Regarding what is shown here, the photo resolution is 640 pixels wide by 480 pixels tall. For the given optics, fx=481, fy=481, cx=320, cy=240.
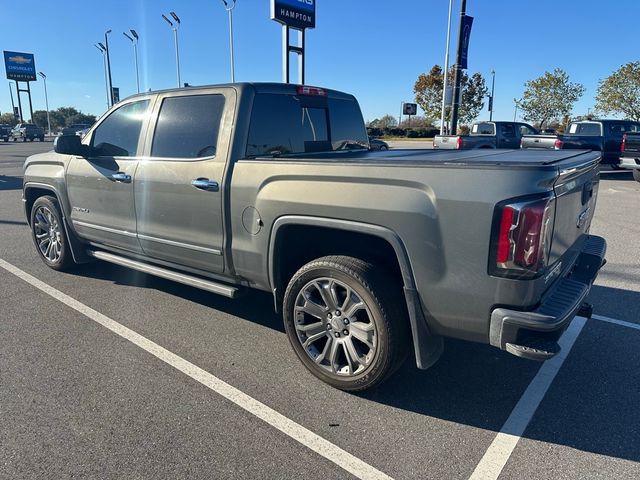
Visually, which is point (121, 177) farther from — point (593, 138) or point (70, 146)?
point (593, 138)

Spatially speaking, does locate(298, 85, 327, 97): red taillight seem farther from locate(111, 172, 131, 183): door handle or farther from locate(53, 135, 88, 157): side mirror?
locate(53, 135, 88, 157): side mirror

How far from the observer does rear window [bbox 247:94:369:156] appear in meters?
3.66

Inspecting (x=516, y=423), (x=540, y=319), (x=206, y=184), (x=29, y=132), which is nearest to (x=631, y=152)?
(x=516, y=423)

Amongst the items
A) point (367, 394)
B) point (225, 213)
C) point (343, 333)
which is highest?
point (225, 213)

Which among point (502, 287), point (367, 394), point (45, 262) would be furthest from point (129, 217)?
point (502, 287)

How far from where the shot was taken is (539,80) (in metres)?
53.6

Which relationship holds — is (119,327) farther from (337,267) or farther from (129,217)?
(337,267)

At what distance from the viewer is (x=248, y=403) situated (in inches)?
116

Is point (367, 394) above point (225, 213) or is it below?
below

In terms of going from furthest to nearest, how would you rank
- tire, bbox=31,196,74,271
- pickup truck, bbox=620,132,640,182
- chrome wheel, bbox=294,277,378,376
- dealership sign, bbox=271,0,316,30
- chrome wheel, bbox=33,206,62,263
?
1. dealership sign, bbox=271,0,316,30
2. pickup truck, bbox=620,132,640,182
3. chrome wheel, bbox=33,206,62,263
4. tire, bbox=31,196,74,271
5. chrome wheel, bbox=294,277,378,376

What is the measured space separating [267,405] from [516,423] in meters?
1.46

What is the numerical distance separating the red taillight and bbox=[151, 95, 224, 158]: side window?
0.76 m

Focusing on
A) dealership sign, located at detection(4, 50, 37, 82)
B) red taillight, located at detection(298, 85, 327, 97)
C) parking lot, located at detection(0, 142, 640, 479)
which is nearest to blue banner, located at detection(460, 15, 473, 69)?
red taillight, located at detection(298, 85, 327, 97)

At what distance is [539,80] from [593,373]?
58.3 m
